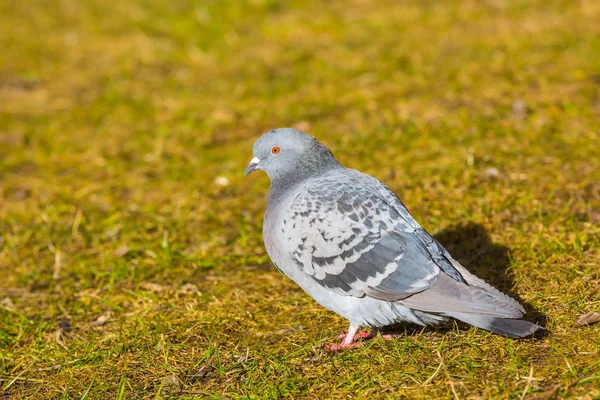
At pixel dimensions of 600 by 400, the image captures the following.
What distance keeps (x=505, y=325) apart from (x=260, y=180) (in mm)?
3684

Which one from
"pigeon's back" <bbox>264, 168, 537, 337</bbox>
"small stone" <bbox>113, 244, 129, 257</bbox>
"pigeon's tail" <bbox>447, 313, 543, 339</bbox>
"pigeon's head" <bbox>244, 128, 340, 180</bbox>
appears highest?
"pigeon's head" <bbox>244, 128, 340, 180</bbox>

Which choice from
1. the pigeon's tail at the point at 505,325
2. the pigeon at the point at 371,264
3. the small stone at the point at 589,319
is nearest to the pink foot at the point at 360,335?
the pigeon at the point at 371,264

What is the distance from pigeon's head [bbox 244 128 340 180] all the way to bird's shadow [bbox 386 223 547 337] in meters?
1.18

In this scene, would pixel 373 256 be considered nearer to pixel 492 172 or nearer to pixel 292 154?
pixel 292 154

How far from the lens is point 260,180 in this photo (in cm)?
→ 705

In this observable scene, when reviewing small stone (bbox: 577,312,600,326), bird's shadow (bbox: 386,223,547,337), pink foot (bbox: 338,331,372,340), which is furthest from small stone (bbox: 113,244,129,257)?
small stone (bbox: 577,312,600,326)

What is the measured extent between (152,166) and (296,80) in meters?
2.42

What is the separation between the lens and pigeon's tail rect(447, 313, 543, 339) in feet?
12.2

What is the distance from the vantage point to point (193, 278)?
5578mm

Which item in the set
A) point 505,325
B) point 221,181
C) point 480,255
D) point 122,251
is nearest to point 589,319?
point 505,325

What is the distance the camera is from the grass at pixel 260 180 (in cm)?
415

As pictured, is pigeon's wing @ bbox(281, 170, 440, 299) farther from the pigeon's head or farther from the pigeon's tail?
the pigeon's head

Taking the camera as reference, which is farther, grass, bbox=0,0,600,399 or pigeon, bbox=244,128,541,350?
grass, bbox=0,0,600,399

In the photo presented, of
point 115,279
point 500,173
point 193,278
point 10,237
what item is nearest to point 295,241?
point 193,278
